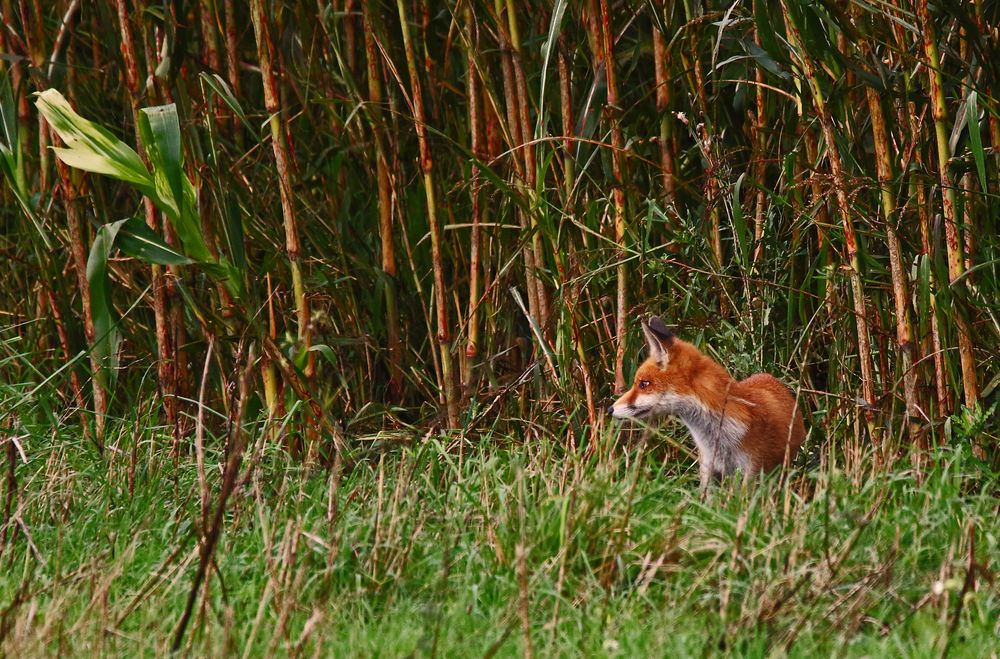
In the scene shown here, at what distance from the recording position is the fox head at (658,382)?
433 centimetres

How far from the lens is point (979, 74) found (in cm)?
444

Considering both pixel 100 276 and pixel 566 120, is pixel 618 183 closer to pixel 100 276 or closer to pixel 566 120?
pixel 566 120

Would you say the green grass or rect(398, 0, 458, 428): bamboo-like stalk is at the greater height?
rect(398, 0, 458, 428): bamboo-like stalk

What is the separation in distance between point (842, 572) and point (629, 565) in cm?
54

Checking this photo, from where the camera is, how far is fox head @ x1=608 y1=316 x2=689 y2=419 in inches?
170

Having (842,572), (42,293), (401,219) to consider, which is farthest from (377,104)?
(842,572)

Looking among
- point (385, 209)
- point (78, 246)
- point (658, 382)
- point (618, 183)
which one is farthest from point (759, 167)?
point (78, 246)

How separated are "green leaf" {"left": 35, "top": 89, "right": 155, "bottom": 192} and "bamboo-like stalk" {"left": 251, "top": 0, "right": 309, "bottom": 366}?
0.56 m

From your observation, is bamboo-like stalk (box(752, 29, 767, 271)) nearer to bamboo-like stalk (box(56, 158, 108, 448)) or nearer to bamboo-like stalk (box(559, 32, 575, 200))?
bamboo-like stalk (box(559, 32, 575, 200))

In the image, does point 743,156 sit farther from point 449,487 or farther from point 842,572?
point 842,572

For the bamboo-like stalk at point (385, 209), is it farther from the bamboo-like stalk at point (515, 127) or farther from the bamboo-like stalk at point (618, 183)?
the bamboo-like stalk at point (618, 183)

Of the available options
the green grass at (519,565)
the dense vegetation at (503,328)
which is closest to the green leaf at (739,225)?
the dense vegetation at (503,328)

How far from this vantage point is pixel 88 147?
4137 mm

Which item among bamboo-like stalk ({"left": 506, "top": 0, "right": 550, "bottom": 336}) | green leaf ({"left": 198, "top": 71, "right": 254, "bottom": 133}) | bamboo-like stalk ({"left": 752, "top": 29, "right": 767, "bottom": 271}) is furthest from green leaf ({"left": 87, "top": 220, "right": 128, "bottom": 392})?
bamboo-like stalk ({"left": 752, "top": 29, "right": 767, "bottom": 271})
